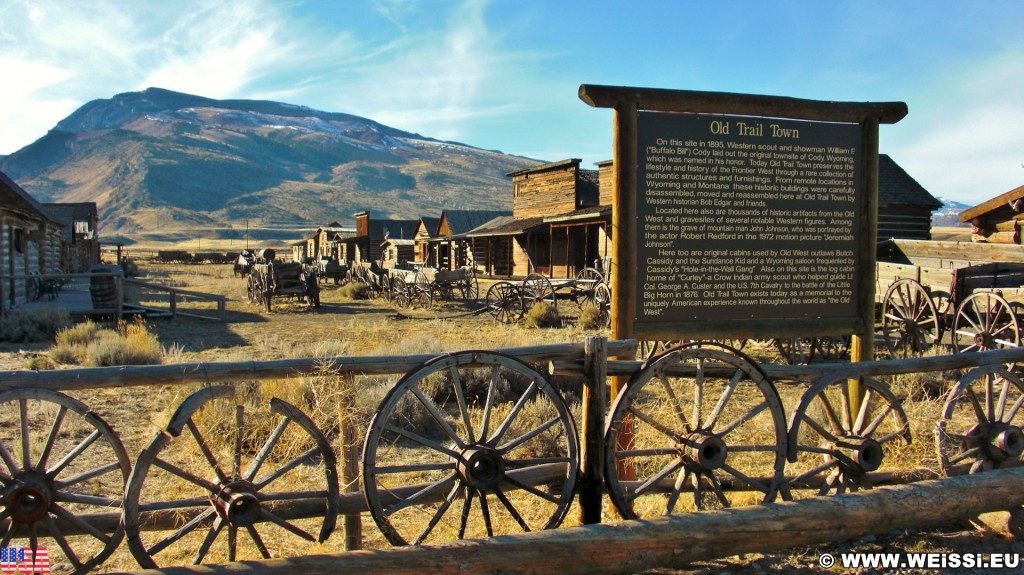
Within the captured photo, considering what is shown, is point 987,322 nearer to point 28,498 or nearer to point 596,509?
point 596,509

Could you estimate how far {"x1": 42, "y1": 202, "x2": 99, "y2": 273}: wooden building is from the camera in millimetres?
28000

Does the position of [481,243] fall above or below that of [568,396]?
above

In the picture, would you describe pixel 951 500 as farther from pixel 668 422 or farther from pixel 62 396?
pixel 62 396

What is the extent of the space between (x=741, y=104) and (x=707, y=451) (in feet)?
7.22

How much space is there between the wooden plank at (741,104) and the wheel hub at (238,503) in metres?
2.86

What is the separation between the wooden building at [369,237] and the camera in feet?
146

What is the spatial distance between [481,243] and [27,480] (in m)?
31.6

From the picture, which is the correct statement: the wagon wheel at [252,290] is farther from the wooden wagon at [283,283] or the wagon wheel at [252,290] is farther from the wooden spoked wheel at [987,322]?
the wooden spoked wheel at [987,322]

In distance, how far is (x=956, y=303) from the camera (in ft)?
26.8

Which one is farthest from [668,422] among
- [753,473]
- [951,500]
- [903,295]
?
[903,295]

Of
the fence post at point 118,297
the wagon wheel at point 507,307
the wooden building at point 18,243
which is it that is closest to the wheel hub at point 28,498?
the fence post at point 118,297

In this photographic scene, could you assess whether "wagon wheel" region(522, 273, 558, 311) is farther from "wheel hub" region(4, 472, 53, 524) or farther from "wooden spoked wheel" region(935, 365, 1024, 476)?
"wheel hub" region(4, 472, 53, 524)

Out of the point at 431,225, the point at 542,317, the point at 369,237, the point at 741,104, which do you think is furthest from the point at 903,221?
the point at 369,237

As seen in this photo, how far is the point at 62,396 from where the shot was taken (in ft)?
9.94
